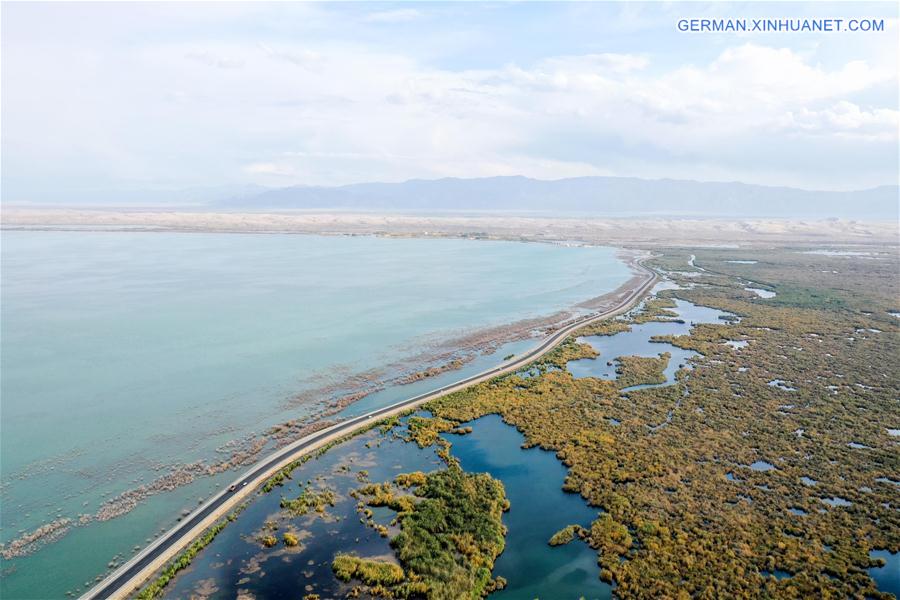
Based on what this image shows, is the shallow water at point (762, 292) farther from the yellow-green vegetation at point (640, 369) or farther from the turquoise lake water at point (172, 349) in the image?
the yellow-green vegetation at point (640, 369)

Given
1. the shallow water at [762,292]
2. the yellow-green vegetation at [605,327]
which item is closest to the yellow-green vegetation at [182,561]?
the yellow-green vegetation at [605,327]

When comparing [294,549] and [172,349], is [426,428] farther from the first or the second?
[172,349]

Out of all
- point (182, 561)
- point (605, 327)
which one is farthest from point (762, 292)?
point (182, 561)

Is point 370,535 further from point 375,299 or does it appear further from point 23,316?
point 23,316

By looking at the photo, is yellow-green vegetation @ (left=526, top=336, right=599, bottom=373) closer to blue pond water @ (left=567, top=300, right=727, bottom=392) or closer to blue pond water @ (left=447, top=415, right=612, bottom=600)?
blue pond water @ (left=567, top=300, right=727, bottom=392)

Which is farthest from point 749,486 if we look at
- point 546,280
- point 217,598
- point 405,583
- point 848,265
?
point 848,265

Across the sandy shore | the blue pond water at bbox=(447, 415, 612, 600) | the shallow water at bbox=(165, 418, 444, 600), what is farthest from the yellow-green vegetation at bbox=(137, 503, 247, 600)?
the sandy shore
